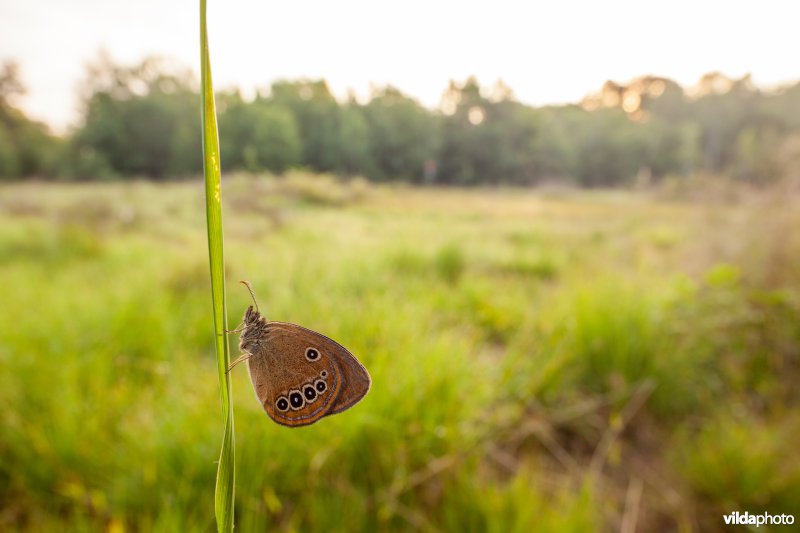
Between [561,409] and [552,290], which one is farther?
[552,290]

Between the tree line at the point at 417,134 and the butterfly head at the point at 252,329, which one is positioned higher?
the tree line at the point at 417,134

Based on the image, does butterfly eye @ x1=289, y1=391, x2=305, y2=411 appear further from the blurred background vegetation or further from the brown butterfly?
the blurred background vegetation

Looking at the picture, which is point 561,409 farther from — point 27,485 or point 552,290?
point 27,485

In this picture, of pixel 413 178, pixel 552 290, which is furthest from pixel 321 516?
pixel 413 178

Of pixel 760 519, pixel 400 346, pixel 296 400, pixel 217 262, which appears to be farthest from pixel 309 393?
pixel 760 519

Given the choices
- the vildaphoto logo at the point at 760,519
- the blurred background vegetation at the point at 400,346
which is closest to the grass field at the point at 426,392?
the blurred background vegetation at the point at 400,346

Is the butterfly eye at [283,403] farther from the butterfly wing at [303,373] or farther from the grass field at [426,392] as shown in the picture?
the grass field at [426,392]
